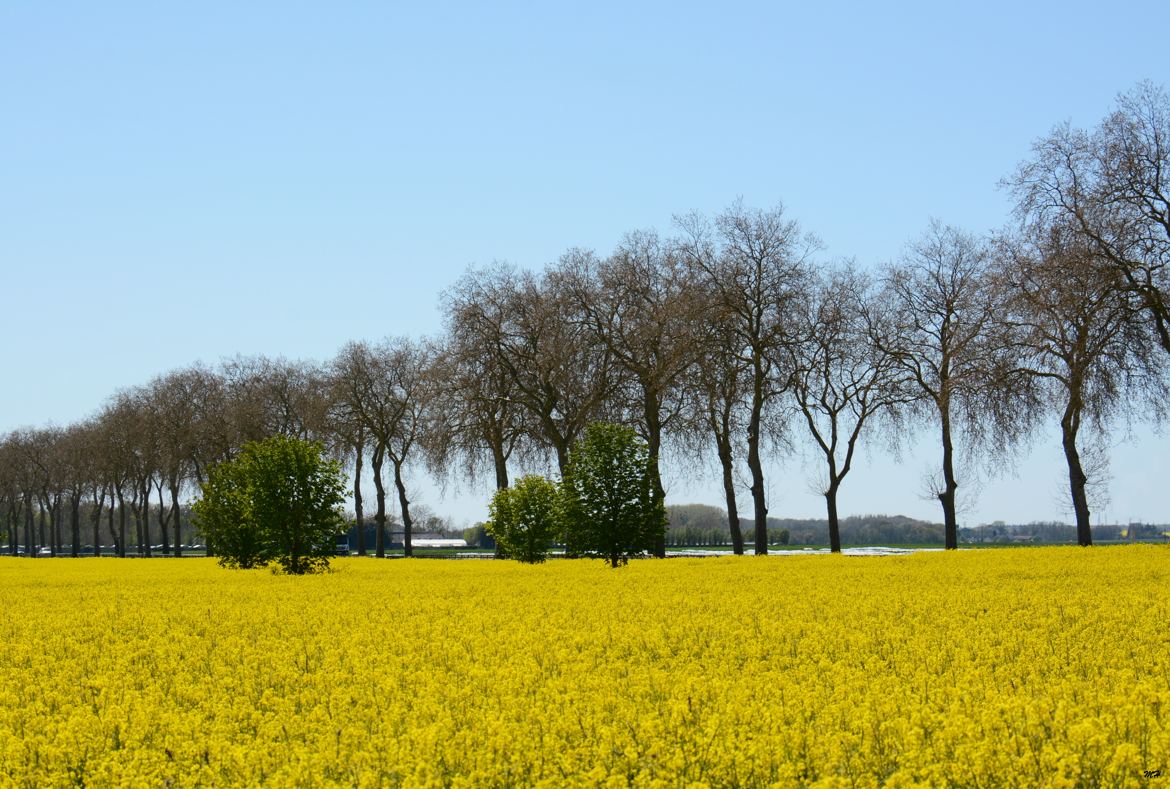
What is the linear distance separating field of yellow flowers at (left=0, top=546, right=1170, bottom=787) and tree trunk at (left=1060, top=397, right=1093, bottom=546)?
2123cm

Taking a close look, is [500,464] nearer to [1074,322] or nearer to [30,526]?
[1074,322]

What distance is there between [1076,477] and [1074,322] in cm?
735

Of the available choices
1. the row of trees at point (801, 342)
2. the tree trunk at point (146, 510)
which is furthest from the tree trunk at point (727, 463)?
the tree trunk at point (146, 510)

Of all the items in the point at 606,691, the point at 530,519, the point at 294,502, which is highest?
the point at 294,502

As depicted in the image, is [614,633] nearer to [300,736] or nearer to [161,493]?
[300,736]

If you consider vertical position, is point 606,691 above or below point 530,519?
below

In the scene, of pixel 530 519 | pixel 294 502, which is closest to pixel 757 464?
pixel 530 519

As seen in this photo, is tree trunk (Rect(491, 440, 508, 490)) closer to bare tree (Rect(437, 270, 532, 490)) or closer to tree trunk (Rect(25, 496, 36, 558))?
bare tree (Rect(437, 270, 532, 490))

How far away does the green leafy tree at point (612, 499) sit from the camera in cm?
3503

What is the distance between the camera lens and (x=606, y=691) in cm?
1008

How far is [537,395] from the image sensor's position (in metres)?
52.2

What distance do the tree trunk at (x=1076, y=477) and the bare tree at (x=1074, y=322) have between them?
58 centimetres

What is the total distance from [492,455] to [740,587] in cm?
3434

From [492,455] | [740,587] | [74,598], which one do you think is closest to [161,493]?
[492,455]
